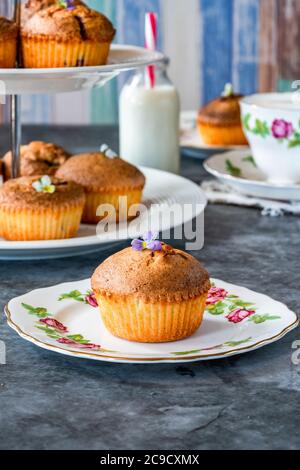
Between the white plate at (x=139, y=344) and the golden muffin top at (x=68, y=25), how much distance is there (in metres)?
0.46

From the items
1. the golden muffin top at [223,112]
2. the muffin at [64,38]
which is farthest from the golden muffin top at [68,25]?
the golden muffin top at [223,112]

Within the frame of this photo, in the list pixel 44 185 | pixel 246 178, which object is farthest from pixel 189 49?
pixel 44 185

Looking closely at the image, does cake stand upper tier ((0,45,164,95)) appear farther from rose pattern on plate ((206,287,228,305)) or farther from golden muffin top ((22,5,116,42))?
rose pattern on plate ((206,287,228,305))

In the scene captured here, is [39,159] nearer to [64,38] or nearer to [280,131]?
[64,38]

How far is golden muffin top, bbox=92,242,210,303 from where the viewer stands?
3.41 feet

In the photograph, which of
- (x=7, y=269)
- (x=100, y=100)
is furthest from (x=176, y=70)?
(x=7, y=269)

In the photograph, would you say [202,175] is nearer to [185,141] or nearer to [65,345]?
[185,141]

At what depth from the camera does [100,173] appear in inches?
61.6

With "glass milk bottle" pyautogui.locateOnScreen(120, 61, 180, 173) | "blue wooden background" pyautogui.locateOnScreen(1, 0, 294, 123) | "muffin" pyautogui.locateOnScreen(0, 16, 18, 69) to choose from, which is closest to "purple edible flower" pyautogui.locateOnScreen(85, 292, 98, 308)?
"muffin" pyautogui.locateOnScreen(0, 16, 18, 69)

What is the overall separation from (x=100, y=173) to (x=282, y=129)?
0.36m

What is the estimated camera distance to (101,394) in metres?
0.96

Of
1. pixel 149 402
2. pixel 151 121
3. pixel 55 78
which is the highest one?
pixel 55 78

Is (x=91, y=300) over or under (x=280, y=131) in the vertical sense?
under

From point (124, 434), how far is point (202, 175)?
1163 millimetres
